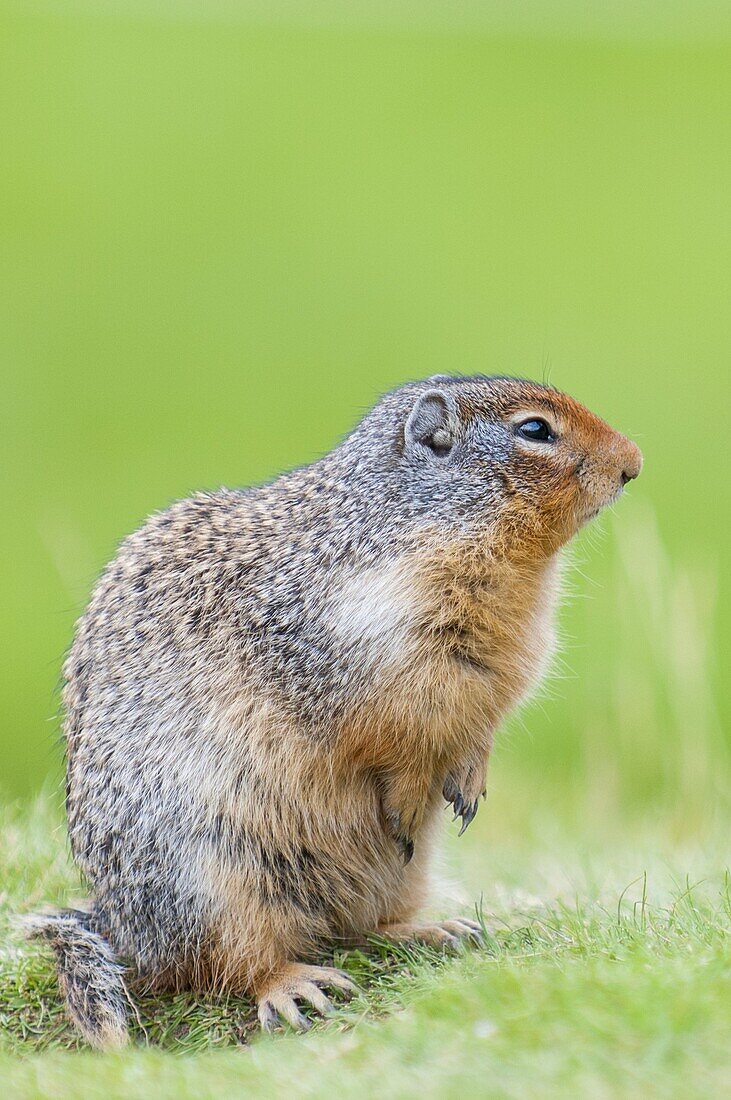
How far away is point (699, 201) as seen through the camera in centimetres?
2858

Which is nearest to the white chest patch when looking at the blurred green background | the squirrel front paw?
the squirrel front paw

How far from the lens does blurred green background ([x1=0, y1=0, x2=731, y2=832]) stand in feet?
68.1

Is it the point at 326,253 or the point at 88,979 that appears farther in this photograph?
the point at 326,253

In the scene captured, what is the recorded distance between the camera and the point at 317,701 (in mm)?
6551

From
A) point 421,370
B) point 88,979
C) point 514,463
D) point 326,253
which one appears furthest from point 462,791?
point 326,253

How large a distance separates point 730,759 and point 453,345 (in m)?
12.2

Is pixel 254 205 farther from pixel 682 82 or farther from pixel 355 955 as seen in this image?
pixel 355 955

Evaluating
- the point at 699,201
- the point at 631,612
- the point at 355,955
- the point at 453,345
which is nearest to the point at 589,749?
the point at 631,612

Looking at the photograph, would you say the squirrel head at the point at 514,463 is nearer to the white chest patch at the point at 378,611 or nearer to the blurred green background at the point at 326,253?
the white chest patch at the point at 378,611

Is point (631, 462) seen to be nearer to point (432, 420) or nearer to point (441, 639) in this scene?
point (432, 420)

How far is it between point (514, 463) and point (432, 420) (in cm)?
44

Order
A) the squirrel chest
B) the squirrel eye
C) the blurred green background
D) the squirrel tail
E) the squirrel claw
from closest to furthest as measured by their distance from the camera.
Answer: the squirrel tail, the squirrel chest, the squirrel claw, the squirrel eye, the blurred green background

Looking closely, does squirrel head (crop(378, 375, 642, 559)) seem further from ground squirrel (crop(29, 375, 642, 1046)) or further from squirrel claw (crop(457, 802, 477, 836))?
squirrel claw (crop(457, 802, 477, 836))

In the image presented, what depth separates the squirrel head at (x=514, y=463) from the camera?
680cm
